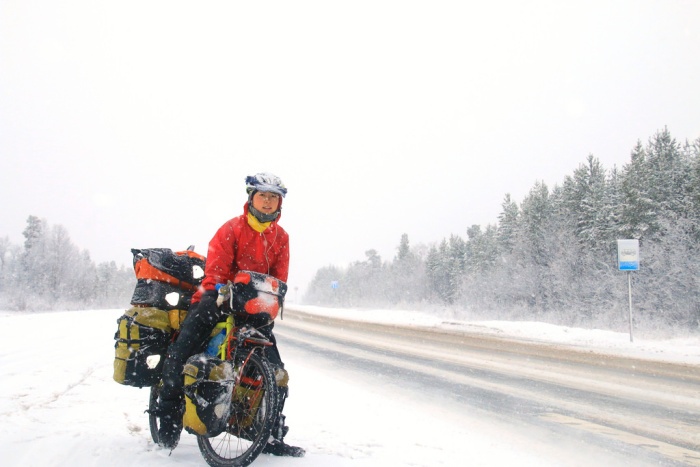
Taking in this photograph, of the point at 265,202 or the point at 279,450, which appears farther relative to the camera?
the point at 265,202

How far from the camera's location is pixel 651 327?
18.3 meters

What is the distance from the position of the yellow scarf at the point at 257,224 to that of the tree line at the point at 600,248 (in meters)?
22.7

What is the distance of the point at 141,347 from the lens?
324 centimetres

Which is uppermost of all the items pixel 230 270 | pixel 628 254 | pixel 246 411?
pixel 628 254

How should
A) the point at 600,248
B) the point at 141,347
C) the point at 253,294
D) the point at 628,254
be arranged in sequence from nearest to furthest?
1. the point at 253,294
2. the point at 141,347
3. the point at 628,254
4. the point at 600,248

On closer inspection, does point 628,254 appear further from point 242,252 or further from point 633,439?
point 242,252

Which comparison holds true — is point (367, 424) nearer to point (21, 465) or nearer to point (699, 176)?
point (21, 465)

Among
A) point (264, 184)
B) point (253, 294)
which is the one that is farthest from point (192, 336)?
point (264, 184)

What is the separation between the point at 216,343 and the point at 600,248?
39745 millimetres

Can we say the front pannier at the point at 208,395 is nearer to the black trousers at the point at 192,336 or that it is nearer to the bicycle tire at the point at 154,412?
the black trousers at the point at 192,336

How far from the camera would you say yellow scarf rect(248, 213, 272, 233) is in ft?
10.7

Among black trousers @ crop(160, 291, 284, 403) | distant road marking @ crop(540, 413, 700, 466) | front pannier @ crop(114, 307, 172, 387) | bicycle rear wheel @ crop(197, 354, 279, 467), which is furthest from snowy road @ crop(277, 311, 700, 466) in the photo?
front pannier @ crop(114, 307, 172, 387)

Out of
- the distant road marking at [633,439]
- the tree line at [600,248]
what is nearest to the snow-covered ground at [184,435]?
the distant road marking at [633,439]

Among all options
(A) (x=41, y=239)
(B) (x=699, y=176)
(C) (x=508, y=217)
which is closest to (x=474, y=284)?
(C) (x=508, y=217)
